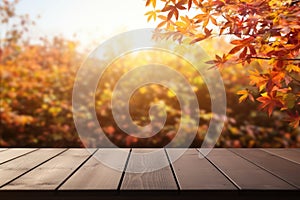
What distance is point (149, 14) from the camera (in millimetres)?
1448

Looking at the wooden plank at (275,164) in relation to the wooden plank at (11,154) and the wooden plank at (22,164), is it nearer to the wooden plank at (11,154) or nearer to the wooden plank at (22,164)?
the wooden plank at (22,164)

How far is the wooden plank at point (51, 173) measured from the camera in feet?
4.04

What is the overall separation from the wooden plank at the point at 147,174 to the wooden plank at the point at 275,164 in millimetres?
428

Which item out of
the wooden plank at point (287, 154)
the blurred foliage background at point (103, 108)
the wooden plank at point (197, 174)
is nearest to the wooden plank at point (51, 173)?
the wooden plank at point (197, 174)

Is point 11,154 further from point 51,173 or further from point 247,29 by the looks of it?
point 247,29

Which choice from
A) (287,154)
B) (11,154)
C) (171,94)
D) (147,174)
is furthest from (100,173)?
(171,94)

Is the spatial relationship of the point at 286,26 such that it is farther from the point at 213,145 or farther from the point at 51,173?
the point at 213,145

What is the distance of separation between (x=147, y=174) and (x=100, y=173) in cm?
18

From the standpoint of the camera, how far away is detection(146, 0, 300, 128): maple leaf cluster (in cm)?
131

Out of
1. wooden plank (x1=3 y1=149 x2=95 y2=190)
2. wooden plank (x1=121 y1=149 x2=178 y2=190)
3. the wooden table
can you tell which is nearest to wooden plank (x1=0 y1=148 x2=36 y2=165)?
the wooden table

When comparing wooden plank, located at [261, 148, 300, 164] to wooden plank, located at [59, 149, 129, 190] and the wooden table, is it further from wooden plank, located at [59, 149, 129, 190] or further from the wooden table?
wooden plank, located at [59, 149, 129, 190]

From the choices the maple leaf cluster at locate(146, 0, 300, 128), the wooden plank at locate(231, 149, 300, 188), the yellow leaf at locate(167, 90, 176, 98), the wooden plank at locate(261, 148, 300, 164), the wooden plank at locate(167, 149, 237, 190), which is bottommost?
the wooden plank at locate(261, 148, 300, 164)

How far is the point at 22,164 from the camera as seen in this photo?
166cm

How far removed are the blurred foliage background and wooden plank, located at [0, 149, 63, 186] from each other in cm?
154
